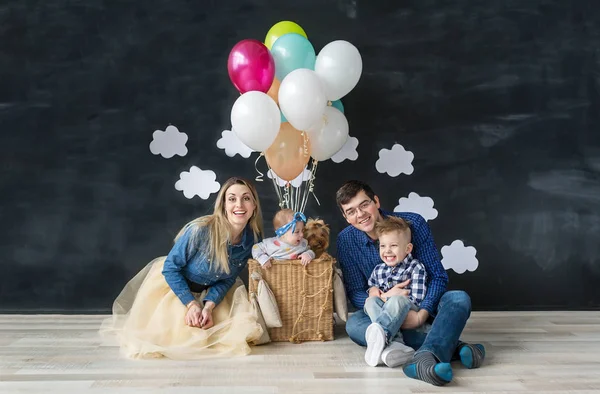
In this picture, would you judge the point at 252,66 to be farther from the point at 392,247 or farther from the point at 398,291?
the point at 398,291

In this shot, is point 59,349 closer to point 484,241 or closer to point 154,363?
point 154,363

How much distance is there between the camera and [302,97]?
2.88 m

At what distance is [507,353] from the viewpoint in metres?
2.74

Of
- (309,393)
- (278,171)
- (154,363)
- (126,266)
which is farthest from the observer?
(126,266)

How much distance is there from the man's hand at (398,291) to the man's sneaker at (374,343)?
10.2 inches

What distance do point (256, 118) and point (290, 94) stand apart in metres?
0.19

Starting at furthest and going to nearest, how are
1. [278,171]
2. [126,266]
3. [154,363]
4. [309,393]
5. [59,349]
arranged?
[126,266], [278,171], [59,349], [154,363], [309,393]

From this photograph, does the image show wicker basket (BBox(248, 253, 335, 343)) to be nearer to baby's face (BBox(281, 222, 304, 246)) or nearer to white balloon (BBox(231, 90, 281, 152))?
baby's face (BBox(281, 222, 304, 246))

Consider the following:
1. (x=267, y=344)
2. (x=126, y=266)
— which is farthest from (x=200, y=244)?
(x=126, y=266)

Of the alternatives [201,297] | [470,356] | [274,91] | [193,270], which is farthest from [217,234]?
[470,356]

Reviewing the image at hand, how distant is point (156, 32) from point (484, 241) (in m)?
2.31

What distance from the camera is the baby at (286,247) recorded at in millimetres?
2965

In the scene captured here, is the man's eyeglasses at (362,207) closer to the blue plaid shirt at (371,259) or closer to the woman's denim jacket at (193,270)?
the blue plaid shirt at (371,259)

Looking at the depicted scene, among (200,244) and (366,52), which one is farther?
(366,52)
